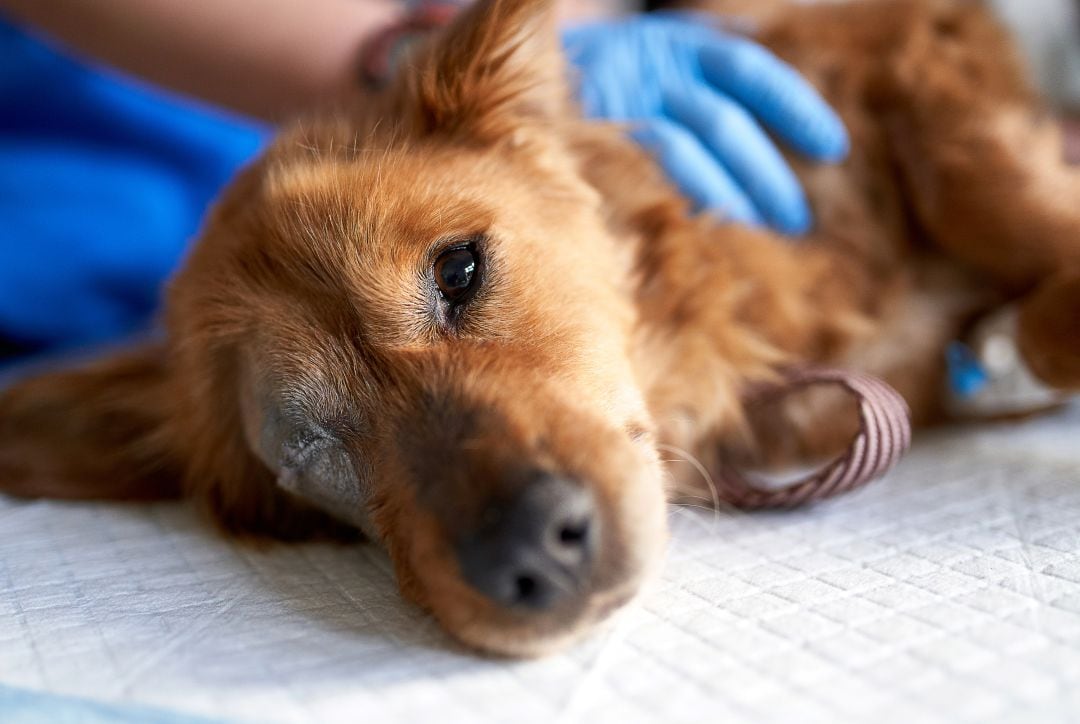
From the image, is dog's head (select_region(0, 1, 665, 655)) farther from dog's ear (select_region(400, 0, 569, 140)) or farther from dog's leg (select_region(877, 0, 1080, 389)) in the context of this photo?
dog's leg (select_region(877, 0, 1080, 389))

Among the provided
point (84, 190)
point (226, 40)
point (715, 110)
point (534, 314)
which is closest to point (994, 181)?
point (715, 110)

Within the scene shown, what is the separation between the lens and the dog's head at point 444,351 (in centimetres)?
83

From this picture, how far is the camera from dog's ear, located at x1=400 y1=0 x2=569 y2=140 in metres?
1.33

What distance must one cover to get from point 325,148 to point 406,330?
39cm

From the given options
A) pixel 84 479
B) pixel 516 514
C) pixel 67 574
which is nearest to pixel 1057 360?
pixel 516 514

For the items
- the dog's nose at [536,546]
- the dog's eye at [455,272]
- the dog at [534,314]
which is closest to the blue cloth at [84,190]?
the dog at [534,314]

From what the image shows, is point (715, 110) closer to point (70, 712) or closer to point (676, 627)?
point (676, 627)

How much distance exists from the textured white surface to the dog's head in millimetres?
71

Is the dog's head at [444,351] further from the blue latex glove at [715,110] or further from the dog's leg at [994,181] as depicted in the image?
the dog's leg at [994,181]

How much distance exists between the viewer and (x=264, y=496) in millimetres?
1363

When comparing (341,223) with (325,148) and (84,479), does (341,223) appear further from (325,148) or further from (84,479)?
(84,479)

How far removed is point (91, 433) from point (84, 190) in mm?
1046

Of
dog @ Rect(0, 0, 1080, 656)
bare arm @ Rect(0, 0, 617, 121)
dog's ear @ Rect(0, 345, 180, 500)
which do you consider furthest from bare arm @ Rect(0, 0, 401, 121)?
dog's ear @ Rect(0, 345, 180, 500)

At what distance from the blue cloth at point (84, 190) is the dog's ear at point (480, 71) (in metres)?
1.22
